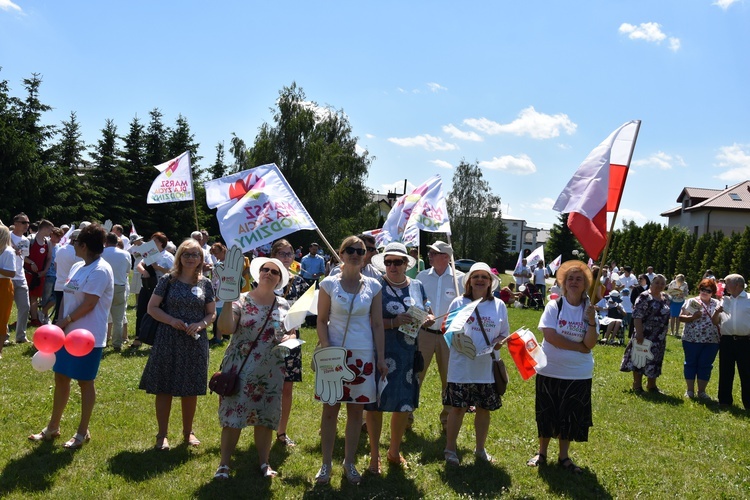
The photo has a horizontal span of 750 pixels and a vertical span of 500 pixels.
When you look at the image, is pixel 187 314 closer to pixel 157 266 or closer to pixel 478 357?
pixel 478 357

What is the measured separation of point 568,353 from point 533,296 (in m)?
19.5

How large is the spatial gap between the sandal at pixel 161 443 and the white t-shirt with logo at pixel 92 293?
3.33ft

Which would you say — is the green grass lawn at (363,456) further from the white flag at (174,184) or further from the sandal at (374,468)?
the white flag at (174,184)

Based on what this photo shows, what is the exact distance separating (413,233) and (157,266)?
438cm

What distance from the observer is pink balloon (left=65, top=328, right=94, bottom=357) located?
16.2ft

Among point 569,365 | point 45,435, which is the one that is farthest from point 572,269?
point 45,435

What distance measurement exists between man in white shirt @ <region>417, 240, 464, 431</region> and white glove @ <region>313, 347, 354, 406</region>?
2.03m

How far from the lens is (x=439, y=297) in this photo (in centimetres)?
702

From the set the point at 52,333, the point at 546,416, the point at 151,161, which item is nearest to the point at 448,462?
the point at 546,416

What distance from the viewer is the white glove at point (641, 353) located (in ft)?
29.3

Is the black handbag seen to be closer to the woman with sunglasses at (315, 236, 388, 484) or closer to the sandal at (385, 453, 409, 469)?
the woman with sunglasses at (315, 236, 388, 484)

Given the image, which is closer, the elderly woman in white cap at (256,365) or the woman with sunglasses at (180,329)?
the elderly woman in white cap at (256,365)

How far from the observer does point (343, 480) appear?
204 inches

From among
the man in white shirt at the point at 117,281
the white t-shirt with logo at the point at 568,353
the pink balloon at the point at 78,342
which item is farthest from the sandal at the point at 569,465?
the man in white shirt at the point at 117,281
